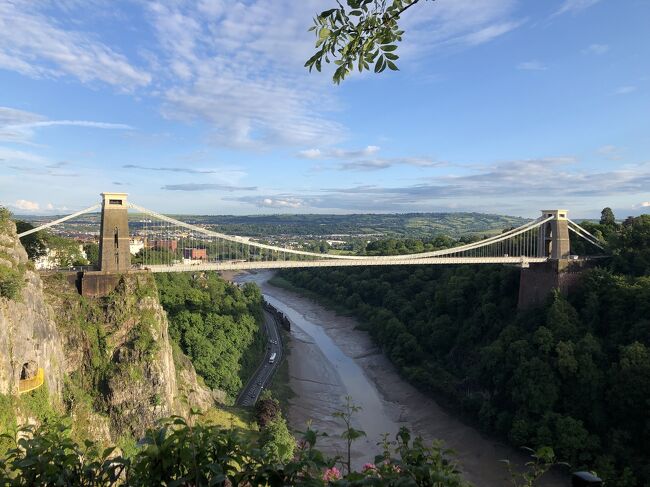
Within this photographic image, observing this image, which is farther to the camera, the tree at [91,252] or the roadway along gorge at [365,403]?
the tree at [91,252]

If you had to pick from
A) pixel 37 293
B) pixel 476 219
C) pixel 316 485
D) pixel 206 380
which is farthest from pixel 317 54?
pixel 476 219

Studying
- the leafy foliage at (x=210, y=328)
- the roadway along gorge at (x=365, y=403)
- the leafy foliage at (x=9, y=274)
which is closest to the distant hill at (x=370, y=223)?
the roadway along gorge at (x=365, y=403)

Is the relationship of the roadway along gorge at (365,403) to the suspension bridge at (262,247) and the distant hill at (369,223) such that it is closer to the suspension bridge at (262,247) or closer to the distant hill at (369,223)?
the suspension bridge at (262,247)

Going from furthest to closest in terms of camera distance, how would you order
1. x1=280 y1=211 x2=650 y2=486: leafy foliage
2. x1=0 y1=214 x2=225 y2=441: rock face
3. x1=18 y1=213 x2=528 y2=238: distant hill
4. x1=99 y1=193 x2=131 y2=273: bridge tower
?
x1=18 y1=213 x2=528 y2=238: distant hill
x1=99 y1=193 x2=131 y2=273: bridge tower
x1=280 y1=211 x2=650 y2=486: leafy foliage
x1=0 y1=214 x2=225 y2=441: rock face

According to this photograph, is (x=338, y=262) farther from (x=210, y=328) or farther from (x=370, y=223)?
(x=370, y=223)

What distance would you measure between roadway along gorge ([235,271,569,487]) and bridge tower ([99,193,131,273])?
9711 millimetres

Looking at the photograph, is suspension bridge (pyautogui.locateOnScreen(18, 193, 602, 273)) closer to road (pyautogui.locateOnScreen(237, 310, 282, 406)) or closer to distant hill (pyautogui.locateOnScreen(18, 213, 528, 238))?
road (pyautogui.locateOnScreen(237, 310, 282, 406))

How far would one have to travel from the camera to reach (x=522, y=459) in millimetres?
18438

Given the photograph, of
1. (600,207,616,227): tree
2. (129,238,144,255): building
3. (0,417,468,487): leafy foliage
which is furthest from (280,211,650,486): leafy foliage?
(129,238,144,255): building

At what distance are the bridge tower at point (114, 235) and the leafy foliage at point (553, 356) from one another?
16009 mm

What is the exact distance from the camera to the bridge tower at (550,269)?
24078mm

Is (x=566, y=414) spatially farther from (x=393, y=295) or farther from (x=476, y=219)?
(x=476, y=219)

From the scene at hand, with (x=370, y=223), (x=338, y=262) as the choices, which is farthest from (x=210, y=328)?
(x=370, y=223)

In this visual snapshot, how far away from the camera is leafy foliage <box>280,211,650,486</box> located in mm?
16906
